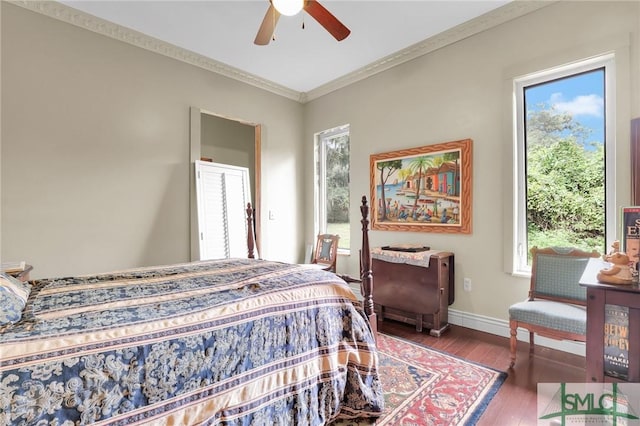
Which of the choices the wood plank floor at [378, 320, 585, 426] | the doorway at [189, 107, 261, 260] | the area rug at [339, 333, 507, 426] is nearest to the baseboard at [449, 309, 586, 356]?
the wood plank floor at [378, 320, 585, 426]

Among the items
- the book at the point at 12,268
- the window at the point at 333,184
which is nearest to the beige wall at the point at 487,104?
the window at the point at 333,184

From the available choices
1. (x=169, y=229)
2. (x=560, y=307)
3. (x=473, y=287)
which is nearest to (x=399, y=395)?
(x=560, y=307)

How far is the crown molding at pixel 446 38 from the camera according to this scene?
260 cm

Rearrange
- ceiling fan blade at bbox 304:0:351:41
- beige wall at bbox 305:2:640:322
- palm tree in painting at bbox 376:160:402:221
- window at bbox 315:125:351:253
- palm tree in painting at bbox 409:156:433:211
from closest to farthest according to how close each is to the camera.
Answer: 1. ceiling fan blade at bbox 304:0:351:41
2. beige wall at bbox 305:2:640:322
3. palm tree in painting at bbox 409:156:433:211
4. palm tree in painting at bbox 376:160:402:221
5. window at bbox 315:125:351:253

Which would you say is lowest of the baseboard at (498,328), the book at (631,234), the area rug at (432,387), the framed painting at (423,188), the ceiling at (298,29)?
the area rug at (432,387)

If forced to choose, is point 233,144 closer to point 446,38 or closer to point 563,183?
point 446,38

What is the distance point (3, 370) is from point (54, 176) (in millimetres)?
2433

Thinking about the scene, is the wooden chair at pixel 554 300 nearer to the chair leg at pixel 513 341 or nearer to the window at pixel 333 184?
the chair leg at pixel 513 341

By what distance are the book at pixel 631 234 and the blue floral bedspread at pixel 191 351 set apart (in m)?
1.35

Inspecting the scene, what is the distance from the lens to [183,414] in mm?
1071

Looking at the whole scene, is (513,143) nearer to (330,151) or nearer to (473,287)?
(473,287)

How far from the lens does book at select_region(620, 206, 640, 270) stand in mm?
1414

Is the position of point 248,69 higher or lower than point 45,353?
higher

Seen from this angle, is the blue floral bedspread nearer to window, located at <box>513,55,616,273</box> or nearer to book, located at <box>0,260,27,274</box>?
book, located at <box>0,260,27,274</box>
